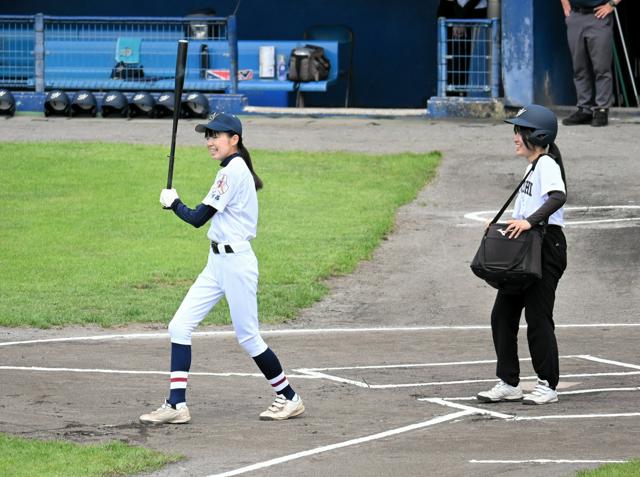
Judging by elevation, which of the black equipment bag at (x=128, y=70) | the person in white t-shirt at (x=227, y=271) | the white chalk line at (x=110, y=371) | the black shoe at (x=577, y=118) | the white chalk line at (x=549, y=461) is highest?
the black equipment bag at (x=128, y=70)

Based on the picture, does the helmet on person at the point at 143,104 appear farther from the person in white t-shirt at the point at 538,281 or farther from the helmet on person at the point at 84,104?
the person in white t-shirt at the point at 538,281

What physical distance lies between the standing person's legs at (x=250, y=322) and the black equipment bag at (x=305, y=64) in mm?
16937

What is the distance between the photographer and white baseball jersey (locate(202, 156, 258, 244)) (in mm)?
9016

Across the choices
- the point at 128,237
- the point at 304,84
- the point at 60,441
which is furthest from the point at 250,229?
the point at 304,84

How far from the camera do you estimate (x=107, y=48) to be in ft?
82.4

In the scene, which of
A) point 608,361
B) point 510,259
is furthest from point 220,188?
point 608,361

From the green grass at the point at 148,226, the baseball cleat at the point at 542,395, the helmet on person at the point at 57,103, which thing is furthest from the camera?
the helmet on person at the point at 57,103

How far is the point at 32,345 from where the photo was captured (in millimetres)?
12070

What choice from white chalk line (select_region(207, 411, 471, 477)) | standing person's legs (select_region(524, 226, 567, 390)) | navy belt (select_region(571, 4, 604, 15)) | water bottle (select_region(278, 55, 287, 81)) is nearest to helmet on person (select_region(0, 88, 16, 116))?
water bottle (select_region(278, 55, 287, 81))

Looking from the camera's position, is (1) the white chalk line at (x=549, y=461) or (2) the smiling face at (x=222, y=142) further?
(2) the smiling face at (x=222, y=142)

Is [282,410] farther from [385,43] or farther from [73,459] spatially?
[385,43]

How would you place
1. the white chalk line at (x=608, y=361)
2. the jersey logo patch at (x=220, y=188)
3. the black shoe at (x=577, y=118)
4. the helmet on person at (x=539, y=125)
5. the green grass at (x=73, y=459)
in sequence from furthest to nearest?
the black shoe at (x=577, y=118)
the white chalk line at (x=608, y=361)
the helmet on person at (x=539, y=125)
the jersey logo patch at (x=220, y=188)
the green grass at (x=73, y=459)

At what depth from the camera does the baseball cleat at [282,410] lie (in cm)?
914

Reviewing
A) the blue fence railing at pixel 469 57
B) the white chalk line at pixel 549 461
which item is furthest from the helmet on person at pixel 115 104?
the white chalk line at pixel 549 461
